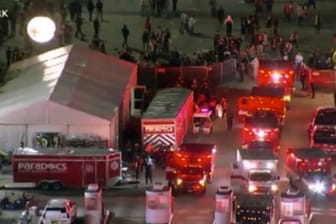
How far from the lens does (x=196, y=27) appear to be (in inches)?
3182

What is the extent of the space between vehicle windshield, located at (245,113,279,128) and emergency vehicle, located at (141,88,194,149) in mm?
2872

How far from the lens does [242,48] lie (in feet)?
249

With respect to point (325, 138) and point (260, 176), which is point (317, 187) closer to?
point (260, 176)

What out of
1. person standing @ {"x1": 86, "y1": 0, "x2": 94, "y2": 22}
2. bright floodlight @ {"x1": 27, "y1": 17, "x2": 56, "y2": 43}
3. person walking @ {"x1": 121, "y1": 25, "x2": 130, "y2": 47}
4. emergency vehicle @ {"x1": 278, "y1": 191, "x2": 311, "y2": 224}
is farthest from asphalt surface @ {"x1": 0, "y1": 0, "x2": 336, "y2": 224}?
bright floodlight @ {"x1": 27, "y1": 17, "x2": 56, "y2": 43}

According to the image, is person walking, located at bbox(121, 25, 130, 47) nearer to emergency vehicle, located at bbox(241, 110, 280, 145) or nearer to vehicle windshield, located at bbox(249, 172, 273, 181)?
emergency vehicle, located at bbox(241, 110, 280, 145)

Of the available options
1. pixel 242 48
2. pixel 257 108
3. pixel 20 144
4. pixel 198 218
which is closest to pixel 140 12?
pixel 242 48

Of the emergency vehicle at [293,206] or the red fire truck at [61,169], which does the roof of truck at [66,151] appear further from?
the emergency vehicle at [293,206]

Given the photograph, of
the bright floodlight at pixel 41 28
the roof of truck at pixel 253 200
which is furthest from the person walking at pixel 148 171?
the bright floodlight at pixel 41 28

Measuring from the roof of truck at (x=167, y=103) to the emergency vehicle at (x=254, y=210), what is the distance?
10.7m

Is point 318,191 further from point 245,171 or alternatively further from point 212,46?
point 212,46

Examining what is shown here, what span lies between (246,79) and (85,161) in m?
19.3

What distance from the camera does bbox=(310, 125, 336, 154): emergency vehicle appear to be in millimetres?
60969

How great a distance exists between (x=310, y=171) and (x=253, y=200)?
19.2 feet

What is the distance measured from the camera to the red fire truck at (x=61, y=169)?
55.8 metres
